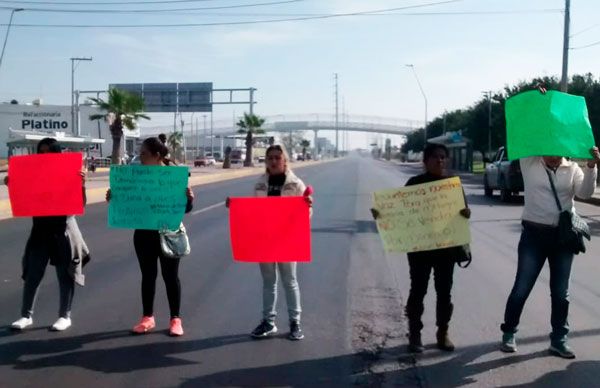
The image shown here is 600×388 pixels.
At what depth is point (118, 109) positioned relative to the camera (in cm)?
4622

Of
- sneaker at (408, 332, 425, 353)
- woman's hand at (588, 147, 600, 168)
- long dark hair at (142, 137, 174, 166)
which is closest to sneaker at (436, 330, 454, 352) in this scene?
sneaker at (408, 332, 425, 353)

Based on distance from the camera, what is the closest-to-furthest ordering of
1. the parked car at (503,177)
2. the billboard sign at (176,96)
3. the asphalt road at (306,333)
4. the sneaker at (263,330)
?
the asphalt road at (306,333)
the sneaker at (263,330)
the parked car at (503,177)
the billboard sign at (176,96)

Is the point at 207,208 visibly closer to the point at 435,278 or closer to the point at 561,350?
the point at 435,278

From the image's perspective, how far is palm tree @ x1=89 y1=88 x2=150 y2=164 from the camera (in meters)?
45.9

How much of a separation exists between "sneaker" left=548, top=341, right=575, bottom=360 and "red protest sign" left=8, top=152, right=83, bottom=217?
4187 mm

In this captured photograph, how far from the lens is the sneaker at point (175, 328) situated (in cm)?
661

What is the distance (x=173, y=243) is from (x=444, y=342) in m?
2.46

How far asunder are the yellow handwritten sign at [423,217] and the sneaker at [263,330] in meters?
1.28

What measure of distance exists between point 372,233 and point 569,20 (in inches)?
689

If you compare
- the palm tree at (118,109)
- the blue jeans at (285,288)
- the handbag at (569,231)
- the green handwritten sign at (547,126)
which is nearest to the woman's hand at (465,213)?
the green handwritten sign at (547,126)

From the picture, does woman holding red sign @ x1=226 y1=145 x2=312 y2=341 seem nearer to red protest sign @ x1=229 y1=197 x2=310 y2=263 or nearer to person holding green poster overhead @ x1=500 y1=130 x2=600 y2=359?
red protest sign @ x1=229 y1=197 x2=310 y2=263

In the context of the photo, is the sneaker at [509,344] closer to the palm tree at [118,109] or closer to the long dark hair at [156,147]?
the long dark hair at [156,147]

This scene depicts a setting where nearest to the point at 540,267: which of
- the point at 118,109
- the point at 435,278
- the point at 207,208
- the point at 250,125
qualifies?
the point at 435,278

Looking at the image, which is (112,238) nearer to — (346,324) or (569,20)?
(346,324)
